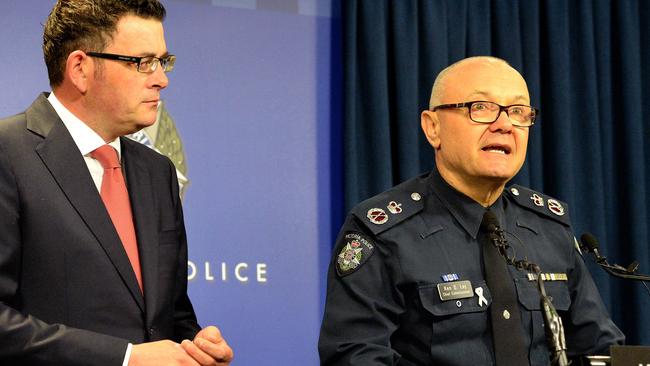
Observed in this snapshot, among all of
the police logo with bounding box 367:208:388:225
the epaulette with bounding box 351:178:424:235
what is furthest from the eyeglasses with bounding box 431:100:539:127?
the police logo with bounding box 367:208:388:225

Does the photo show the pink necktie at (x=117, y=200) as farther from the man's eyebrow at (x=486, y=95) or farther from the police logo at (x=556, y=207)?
the police logo at (x=556, y=207)

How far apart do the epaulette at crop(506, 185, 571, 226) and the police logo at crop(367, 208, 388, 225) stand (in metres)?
0.50

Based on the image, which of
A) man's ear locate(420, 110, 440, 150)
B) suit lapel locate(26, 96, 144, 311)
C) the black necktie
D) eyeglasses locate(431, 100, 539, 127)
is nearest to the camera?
suit lapel locate(26, 96, 144, 311)

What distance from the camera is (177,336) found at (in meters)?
2.44

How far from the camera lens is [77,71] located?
2.31 meters

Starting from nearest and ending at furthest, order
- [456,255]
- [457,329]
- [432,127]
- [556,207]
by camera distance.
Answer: [457,329] → [456,255] → [432,127] → [556,207]

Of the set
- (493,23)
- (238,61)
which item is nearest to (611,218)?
(493,23)

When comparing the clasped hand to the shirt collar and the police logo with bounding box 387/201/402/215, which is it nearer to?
the shirt collar

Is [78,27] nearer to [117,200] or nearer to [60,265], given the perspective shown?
[117,200]

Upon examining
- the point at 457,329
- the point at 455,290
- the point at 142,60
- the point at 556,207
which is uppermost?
the point at 142,60

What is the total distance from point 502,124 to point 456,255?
0.41 metres

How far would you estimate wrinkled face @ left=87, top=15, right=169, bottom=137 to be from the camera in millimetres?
2303

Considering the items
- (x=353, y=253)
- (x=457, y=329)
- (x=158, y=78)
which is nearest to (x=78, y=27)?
(x=158, y=78)

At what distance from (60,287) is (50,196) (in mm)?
210
